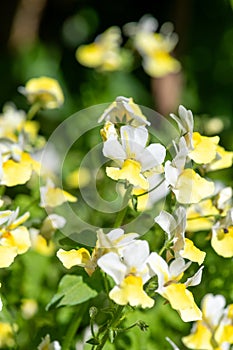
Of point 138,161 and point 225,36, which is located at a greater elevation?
point 138,161

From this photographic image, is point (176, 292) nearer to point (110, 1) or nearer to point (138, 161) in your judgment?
point (138, 161)

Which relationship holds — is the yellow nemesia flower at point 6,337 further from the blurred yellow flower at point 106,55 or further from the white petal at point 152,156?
the blurred yellow flower at point 106,55

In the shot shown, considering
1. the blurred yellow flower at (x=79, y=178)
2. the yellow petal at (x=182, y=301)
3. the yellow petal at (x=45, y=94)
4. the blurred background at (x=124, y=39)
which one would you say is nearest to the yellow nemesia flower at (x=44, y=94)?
the yellow petal at (x=45, y=94)

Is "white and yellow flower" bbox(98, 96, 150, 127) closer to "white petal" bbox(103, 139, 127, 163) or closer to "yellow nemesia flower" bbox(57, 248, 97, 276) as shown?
"white petal" bbox(103, 139, 127, 163)

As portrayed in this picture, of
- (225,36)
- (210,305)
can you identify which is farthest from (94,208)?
(225,36)

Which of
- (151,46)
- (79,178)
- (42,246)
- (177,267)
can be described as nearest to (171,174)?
(177,267)

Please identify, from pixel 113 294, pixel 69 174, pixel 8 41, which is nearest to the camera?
pixel 113 294

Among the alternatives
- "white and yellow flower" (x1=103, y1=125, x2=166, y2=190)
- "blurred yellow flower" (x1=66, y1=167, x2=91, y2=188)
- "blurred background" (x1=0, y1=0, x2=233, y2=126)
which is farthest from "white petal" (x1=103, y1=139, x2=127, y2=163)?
"blurred background" (x1=0, y1=0, x2=233, y2=126)
